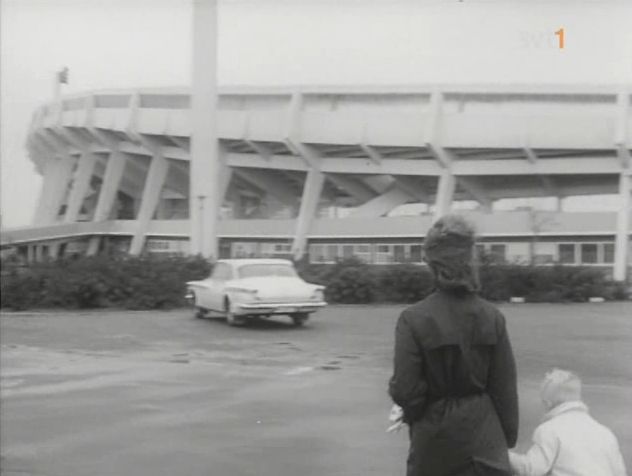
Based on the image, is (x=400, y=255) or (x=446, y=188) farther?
(x=446, y=188)

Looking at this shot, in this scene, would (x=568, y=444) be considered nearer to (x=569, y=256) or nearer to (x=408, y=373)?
(x=408, y=373)

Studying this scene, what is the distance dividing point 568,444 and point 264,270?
973 cm

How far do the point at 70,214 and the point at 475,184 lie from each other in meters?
9.97

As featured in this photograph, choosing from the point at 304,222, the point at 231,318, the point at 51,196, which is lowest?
the point at 231,318

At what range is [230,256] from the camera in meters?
14.1

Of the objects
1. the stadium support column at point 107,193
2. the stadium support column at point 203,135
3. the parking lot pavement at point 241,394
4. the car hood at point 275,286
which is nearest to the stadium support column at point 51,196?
the stadium support column at point 107,193

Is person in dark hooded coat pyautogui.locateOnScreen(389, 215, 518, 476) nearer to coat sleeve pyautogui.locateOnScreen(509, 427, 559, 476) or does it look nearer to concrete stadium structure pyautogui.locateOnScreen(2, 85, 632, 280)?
coat sleeve pyautogui.locateOnScreen(509, 427, 559, 476)

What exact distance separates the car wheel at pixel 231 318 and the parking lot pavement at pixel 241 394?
98 cm

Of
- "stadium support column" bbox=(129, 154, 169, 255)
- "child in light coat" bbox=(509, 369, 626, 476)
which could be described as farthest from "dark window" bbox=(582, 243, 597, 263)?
"child in light coat" bbox=(509, 369, 626, 476)

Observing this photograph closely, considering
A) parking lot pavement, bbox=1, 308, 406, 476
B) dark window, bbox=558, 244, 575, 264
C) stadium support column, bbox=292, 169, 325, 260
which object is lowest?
parking lot pavement, bbox=1, 308, 406, 476

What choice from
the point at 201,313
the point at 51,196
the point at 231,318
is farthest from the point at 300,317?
the point at 51,196

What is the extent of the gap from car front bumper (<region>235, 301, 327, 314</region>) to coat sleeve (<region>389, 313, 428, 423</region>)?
344 inches

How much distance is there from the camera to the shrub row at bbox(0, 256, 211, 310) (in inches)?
512

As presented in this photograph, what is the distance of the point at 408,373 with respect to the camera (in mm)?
2494
